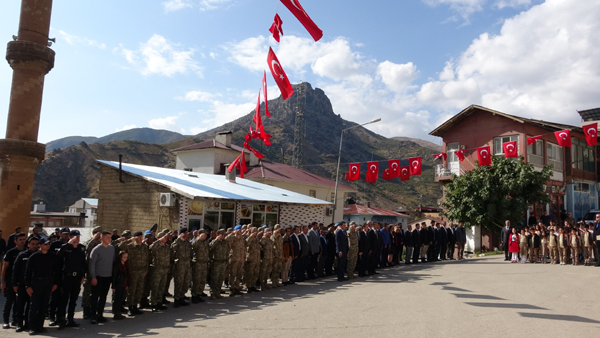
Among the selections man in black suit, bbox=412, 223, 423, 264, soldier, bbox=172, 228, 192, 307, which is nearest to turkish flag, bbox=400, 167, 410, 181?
man in black suit, bbox=412, 223, 423, 264

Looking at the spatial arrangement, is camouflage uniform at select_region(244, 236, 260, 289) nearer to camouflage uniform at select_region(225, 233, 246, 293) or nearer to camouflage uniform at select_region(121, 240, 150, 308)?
camouflage uniform at select_region(225, 233, 246, 293)

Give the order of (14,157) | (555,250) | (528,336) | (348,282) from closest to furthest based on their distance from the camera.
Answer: (528,336) < (348,282) < (14,157) < (555,250)

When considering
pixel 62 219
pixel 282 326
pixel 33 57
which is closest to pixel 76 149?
pixel 62 219

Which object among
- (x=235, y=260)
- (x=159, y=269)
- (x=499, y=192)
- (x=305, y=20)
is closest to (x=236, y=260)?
(x=235, y=260)

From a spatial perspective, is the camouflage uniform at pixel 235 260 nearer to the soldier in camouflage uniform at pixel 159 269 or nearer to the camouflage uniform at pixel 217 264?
the camouflage uniform at pixel 217 264

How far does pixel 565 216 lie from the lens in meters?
27.7

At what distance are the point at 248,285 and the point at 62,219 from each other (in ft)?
134

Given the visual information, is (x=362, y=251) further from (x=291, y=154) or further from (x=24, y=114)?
(x=291, y=154)

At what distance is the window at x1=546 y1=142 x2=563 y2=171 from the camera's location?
28094 mm

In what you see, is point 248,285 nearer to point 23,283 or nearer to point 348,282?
point 348,282

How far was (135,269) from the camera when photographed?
8680 millimetres

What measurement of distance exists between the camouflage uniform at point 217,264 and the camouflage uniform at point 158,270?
1.34 meters

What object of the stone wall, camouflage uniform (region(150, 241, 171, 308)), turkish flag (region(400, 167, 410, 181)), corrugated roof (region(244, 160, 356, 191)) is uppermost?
corrugated roof (region(244, 160, 356, 191))

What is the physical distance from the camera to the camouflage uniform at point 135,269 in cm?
855
